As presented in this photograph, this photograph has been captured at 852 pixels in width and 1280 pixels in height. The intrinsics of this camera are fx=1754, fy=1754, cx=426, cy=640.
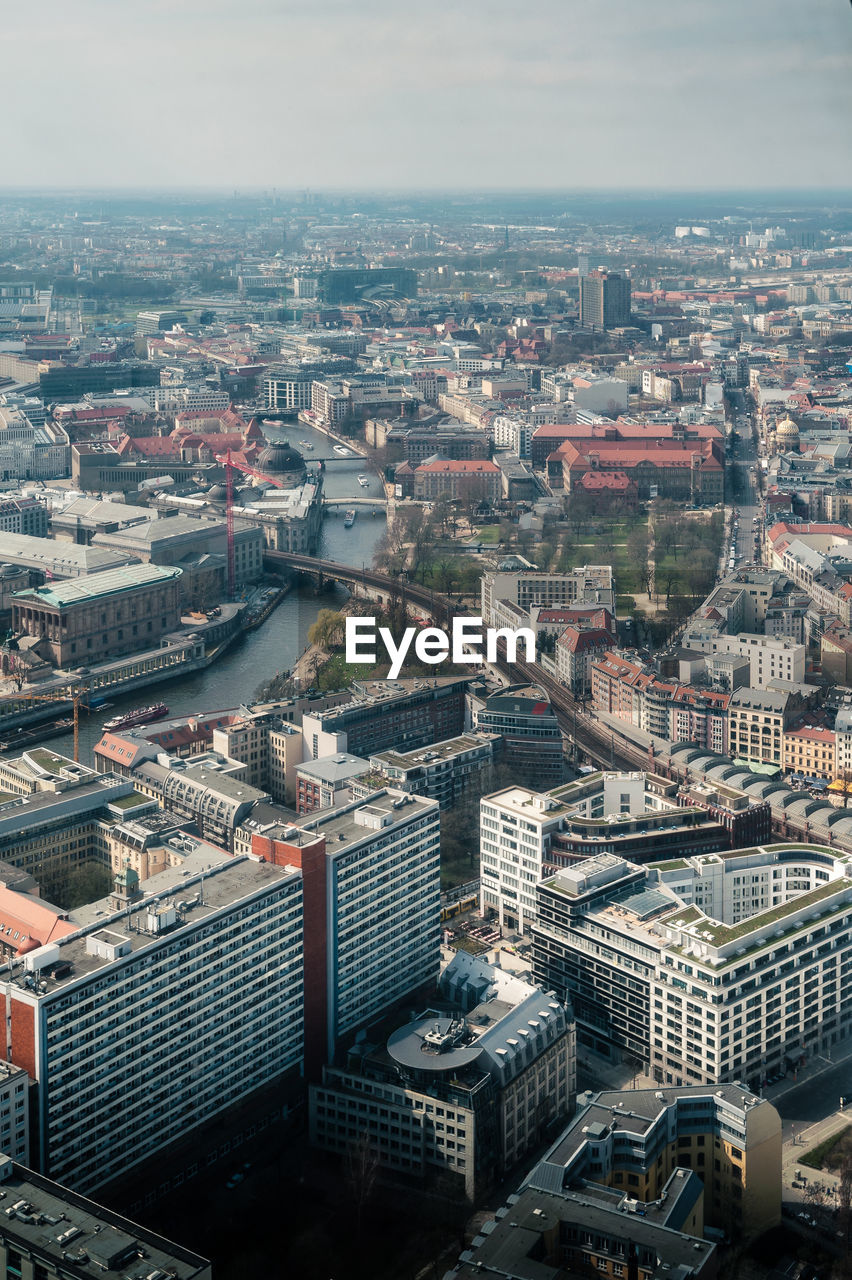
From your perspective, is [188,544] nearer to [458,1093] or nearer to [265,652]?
[265,652]

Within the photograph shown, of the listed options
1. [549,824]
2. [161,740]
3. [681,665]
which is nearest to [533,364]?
[681,665]

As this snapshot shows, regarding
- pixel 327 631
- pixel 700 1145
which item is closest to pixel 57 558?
pixel 327 631

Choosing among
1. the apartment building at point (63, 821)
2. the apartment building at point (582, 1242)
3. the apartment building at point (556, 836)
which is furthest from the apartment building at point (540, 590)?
the apartment building at point (582, 1242)

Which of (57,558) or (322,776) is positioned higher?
(57,558)

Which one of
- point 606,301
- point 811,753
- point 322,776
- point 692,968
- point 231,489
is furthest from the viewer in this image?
point 606,301

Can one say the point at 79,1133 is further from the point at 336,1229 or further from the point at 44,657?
the point at 44,657
